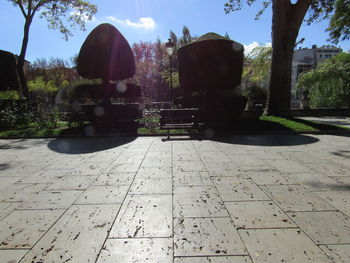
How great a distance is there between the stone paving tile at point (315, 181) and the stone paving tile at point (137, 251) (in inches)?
103

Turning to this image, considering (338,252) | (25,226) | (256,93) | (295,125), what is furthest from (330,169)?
(256,93)

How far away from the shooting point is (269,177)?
400 centimetres

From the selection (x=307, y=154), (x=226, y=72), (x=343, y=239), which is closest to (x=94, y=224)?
(x=343, y=239)

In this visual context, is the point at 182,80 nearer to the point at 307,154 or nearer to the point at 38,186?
the point at 307,154

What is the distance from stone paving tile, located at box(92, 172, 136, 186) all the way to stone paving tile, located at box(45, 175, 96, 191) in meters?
0.15

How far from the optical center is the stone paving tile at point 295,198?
9.39 ft

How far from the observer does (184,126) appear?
8656 millimetres

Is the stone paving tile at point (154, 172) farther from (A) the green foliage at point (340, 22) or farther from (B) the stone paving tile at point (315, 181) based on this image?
(A) the green foliage at point (340, 22)

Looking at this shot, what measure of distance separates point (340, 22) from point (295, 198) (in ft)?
69.4

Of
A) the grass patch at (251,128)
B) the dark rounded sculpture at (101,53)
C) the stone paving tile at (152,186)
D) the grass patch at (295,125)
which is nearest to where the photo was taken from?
the stone paving tile at (152,186)

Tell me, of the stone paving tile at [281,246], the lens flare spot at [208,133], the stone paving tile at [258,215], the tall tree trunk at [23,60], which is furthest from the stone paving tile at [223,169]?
the tall tree trunk at [23,60]

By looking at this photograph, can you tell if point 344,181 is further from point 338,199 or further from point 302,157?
point 302,157

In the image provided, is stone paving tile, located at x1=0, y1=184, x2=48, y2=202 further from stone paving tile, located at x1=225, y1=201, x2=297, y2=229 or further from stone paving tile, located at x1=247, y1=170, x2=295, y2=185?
stone paving tile, located at x1=247, y1=170, x2=295, y2=185

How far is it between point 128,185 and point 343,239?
9.39 feet
